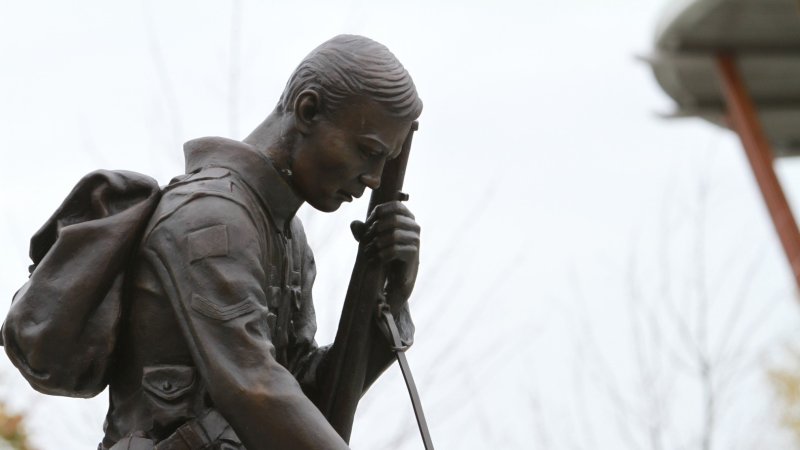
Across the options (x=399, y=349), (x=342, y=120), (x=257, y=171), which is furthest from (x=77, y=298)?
(x=399, y=349)

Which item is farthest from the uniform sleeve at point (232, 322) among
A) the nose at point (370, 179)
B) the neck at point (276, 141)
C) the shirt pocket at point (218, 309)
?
the nose at point (370, 179)

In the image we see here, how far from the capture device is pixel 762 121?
15578 mm

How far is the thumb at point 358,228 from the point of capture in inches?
149

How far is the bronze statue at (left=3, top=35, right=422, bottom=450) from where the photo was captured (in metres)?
3.16

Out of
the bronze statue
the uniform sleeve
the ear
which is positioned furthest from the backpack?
the ear

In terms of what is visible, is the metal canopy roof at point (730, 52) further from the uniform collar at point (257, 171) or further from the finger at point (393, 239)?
the uniform collar at point (257, 171)

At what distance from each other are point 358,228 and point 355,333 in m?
0.34

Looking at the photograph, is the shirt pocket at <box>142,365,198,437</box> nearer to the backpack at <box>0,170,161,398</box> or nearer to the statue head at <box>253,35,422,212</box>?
the backpack at <box>0,170,161,398</box>

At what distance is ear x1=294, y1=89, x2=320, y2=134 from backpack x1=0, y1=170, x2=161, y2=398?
1.59 ft

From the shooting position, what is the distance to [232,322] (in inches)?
124

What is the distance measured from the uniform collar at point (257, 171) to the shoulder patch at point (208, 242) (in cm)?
26

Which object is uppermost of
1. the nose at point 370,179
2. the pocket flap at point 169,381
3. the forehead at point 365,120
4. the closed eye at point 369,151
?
the forehead at point 365,120

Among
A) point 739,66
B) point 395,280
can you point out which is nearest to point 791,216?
point 739,66

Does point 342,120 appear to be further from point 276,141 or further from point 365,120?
point 276,141
